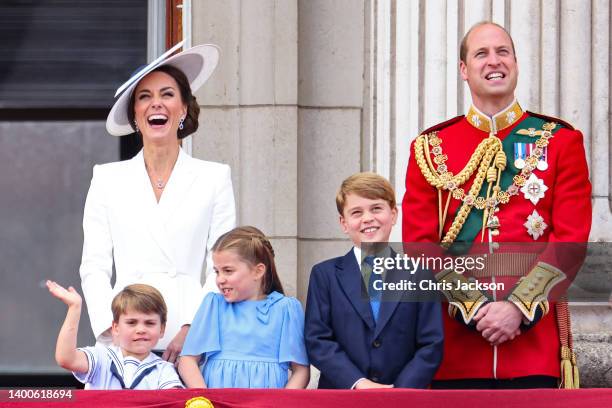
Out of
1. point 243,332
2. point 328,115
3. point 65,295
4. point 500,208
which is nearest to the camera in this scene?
point 65,295

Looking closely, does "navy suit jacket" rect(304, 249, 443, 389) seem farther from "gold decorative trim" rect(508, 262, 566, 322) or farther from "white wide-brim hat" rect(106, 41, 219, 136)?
"white wide-brim hat" rect(106, 41, 219, 136)

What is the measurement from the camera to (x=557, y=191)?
493 centimetres

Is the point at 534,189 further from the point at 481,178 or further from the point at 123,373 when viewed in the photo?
the point at 123,373

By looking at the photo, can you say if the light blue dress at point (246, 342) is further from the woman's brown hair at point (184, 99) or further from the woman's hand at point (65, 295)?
the woman's brown hair at point (184, 99)

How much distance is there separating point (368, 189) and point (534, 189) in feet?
1.85

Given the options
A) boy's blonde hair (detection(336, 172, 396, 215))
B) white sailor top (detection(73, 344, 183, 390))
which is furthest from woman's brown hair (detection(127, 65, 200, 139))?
white sailor top (detection(73, 344, 183, 390))

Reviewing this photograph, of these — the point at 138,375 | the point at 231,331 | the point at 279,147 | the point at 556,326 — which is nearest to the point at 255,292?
the point at 231,331

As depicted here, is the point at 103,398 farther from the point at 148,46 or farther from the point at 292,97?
the point at 148,46

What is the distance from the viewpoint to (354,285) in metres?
4.92

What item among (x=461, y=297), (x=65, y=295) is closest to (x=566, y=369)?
(x=461, y=297)

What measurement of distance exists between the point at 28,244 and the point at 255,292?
2.92 meters

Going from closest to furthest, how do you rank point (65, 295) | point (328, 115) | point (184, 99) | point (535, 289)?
point (65, 295) < point (535, 289) < point (184, 99) < point (328, 115)

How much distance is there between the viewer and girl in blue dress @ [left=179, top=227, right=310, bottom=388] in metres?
4.84

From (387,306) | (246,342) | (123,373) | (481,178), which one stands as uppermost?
(481,178)
